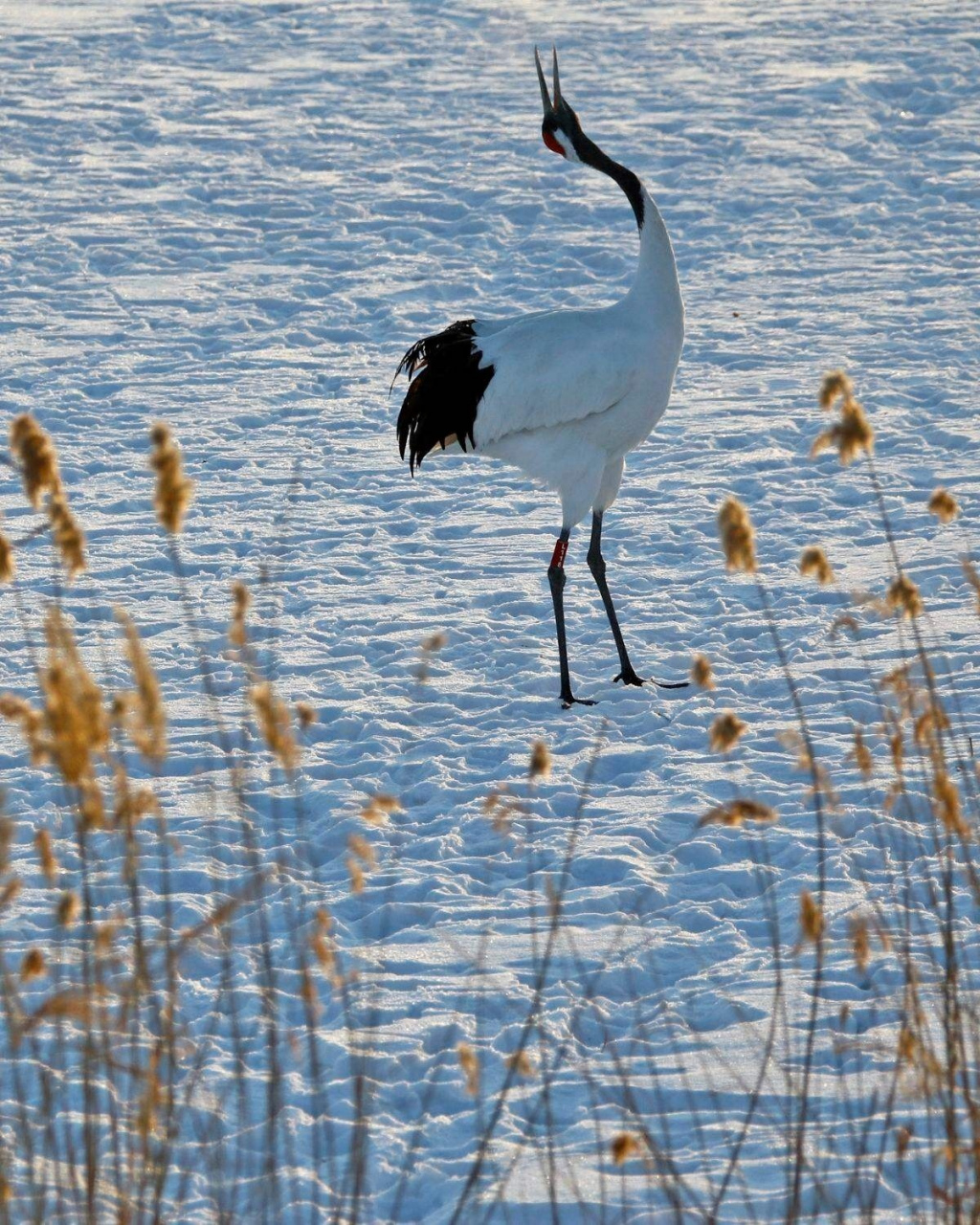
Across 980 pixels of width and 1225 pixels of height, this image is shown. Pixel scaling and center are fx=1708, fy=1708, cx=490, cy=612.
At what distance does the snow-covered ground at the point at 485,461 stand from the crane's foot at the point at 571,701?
0.04 m

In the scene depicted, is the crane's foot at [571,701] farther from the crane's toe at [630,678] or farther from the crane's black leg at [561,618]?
the crane's toe at [630,678]

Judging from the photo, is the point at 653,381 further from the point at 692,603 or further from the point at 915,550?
the point at 915,550

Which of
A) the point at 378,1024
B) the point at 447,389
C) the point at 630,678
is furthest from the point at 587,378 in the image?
the point at 378,1024

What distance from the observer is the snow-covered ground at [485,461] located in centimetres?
A: 397

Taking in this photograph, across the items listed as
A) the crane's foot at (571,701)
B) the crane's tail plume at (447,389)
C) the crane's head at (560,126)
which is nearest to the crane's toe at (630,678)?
the crane's foot at (571,701)

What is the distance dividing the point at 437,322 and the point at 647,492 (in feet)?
7.64

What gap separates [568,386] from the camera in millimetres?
5672

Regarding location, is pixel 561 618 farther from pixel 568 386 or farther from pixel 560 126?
pixel 560 126

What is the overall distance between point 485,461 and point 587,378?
8.24 ft

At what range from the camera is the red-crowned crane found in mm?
5672

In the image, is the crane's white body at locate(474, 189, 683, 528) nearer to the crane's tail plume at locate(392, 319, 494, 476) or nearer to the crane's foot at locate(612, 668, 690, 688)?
the crane's tail plume at locate(392, 319, 494, 476)

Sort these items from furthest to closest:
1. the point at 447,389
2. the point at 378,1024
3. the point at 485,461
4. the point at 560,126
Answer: the point at 485,461, the point at 560,126, the point at 447,389, the point at 378,1024

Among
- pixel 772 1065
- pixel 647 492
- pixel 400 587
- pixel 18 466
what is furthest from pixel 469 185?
pixel 18 466

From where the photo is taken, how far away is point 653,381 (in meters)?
5.71
